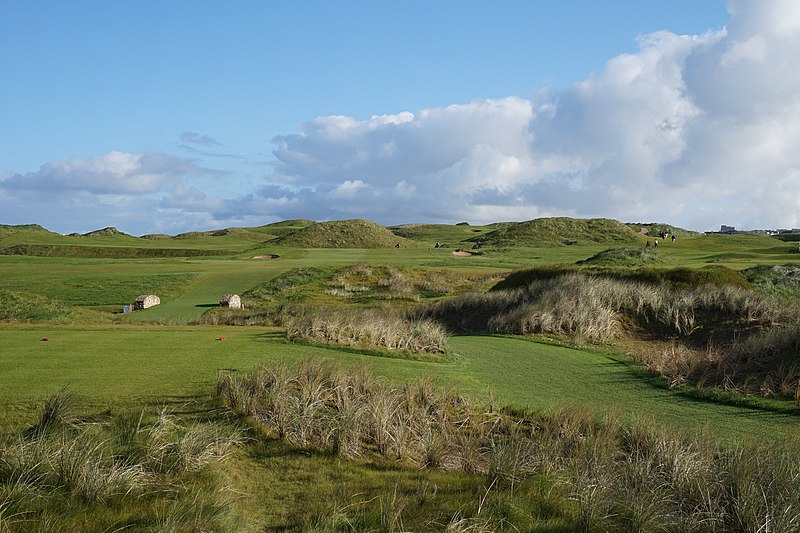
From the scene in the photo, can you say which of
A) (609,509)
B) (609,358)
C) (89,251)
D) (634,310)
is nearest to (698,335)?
(634,310)

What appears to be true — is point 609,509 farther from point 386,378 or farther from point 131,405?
point 131,405

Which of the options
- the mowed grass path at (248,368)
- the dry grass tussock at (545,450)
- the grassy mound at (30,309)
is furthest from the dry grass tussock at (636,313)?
the grassy mound at (30,309)

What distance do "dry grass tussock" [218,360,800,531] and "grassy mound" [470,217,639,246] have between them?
7658 centimetres

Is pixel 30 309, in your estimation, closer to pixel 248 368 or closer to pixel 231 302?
pixel 231 302

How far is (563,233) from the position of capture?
9612 centimetres

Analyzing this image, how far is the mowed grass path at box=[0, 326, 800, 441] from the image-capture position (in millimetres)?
8617

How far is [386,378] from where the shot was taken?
34.2 feet

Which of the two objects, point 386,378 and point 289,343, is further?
→ point 289,343

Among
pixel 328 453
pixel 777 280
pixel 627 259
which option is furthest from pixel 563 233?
pixel 328 453

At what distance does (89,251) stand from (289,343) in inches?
2533

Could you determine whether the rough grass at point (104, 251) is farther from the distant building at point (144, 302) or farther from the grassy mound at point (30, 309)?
the grassy mound at point (30, 309)

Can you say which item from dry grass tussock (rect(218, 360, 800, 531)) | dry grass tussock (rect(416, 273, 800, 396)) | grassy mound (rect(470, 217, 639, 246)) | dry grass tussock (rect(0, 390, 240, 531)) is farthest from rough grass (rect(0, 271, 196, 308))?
grassy mound (rect(470, 217, 639, 246))

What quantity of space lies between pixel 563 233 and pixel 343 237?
111 feet

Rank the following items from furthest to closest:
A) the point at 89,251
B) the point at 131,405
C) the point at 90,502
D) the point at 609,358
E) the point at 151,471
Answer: the point at 89,251, the point at 609,358, the point at 131,405, the point at 151,471, the point at 90,502
